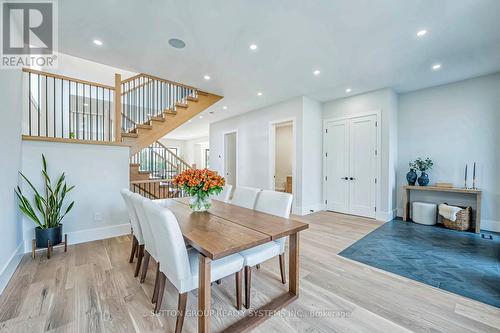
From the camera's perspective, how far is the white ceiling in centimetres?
219

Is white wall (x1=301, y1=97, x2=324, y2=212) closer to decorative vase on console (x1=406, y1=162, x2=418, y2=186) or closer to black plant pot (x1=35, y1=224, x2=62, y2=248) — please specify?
decorative vase on console (x1=406, y1=162, x2=418, y2=186)

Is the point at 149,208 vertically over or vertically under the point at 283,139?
under

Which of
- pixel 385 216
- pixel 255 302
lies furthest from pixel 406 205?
pixel 255 302

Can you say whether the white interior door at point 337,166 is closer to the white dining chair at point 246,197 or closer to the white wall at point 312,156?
the white wall at point 312,156

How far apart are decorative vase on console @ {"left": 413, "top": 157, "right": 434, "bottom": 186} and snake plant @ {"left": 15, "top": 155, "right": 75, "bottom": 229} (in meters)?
5.99

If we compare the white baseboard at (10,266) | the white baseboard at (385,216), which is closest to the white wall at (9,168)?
the white baseboard at (10,266)

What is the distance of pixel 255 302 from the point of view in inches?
72.2

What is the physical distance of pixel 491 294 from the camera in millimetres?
1934

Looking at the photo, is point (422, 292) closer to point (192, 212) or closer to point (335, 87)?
point (192, 212)

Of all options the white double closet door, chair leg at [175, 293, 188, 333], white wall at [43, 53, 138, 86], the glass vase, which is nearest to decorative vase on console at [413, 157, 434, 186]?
the white double closet door

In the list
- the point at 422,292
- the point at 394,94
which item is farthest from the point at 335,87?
the point at 422,292

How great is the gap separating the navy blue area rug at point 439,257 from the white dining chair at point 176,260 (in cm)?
197

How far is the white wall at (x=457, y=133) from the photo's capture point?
12.3 ft

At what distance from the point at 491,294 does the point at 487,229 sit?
2782mm
